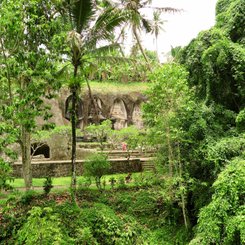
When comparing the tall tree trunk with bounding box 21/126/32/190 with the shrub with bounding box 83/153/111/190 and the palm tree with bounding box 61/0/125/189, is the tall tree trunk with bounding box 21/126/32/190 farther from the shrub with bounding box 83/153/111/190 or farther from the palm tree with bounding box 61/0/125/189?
the shrub with bounding box 83/153/111/190

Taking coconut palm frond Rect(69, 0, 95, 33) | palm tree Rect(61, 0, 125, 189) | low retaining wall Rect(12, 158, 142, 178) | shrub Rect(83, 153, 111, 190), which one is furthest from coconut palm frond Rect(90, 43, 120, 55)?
low retaining wall Rect(12, 158, 142, 178)

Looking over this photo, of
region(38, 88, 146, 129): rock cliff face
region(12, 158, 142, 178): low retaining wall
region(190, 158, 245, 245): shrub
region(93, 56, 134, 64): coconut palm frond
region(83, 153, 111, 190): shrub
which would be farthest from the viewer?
region(38, 88, 146, 129): rock cliff face

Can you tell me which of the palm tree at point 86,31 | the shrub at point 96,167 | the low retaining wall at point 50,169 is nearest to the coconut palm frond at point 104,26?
the palm tree at point 86,31

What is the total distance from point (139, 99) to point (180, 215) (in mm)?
20207

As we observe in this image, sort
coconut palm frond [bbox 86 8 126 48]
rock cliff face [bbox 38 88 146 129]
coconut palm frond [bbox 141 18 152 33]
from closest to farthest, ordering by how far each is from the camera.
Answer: coconut palm frond [bbox 86 8 126 48], coconut palm frond [bbox 141 18 152 33], rock cliff face [bbox 38 88 146 129]

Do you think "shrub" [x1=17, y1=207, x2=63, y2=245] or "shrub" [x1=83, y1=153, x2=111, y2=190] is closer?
"shrub" [x1=17, y1=207, x2=63, y2=245]

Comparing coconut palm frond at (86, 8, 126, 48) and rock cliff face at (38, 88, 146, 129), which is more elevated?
coconut palm frond at (86, 8, 126, 48)

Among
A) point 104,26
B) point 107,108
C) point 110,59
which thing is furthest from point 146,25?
point 107,108

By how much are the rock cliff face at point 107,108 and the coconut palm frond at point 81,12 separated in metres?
15.9

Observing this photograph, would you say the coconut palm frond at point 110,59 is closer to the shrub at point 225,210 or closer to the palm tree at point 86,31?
the palm tree at point 86,31

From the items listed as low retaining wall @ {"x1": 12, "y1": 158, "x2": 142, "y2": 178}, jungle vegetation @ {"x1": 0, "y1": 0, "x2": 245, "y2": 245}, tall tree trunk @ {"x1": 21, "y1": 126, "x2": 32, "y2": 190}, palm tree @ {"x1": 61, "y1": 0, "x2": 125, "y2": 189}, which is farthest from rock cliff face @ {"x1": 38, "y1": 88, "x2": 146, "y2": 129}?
palm tree @ {"x1": 61, "y1": 0, "x2": 125, "y2": 189}

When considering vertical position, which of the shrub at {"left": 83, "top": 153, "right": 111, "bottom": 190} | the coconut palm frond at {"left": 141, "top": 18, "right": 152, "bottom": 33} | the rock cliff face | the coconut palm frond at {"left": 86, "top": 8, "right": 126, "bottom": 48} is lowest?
the shrub at {"left": 83, "top": 153, "right": 111, "bottom": 190}

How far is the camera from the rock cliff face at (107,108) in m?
26.9

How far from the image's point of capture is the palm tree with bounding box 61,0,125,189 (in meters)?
10.2
